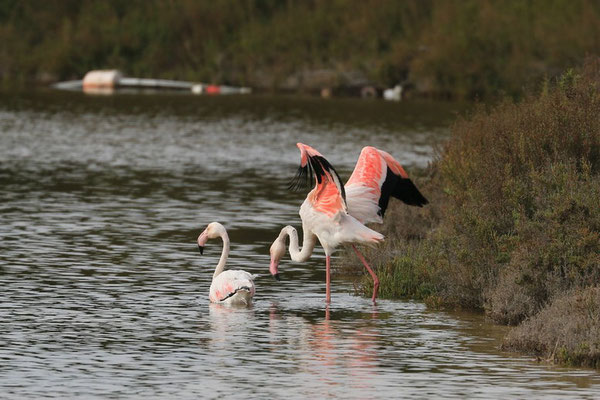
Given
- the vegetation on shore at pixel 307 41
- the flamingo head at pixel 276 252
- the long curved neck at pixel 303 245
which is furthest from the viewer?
the vegetation on shore at pixel 307 41

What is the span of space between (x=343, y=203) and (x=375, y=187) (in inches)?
42.1

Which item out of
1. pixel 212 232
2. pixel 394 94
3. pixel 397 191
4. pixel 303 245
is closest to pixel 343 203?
pixel 303 245

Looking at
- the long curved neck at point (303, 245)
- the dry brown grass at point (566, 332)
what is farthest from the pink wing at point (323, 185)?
the dry brown grass at point (566, 332)

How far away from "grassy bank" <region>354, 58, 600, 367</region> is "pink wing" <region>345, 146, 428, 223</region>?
64 centimetres

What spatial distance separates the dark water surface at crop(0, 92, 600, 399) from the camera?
12523 millimetres

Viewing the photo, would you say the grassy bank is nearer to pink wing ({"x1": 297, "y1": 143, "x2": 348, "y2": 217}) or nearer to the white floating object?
pink wing ({"x1": 297, "y1": 143, "x2": 348, "y2": 217})

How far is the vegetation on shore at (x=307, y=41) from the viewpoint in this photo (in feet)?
237

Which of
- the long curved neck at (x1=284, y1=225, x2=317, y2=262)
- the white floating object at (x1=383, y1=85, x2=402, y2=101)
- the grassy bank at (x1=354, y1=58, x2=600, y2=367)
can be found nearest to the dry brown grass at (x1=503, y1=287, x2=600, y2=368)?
the grassy bank at (x1=354, y1=58, x2=600, y2=367)

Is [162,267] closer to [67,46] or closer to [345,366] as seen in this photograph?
[345,366]

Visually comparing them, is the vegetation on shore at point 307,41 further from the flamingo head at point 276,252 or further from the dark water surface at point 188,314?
the flamingo head at point 276,252

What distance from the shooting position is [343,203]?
1656 cm

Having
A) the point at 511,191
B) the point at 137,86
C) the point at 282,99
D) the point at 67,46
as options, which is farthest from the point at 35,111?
the point at 511,191

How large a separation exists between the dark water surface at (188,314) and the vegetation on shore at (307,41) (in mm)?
36024

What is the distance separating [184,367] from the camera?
13125 millimetres
